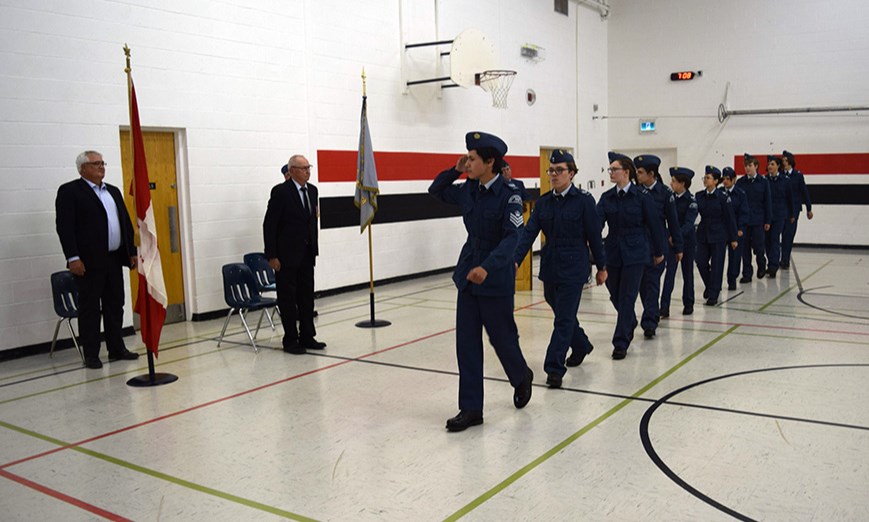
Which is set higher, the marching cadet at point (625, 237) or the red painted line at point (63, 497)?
the marching cadet at point (625, 237)

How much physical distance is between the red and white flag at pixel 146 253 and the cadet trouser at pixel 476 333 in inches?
110

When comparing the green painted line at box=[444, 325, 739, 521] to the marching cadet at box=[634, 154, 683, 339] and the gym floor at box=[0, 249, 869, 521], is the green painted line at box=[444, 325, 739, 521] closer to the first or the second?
the gym floor at box=[0, 249, 869, 521]

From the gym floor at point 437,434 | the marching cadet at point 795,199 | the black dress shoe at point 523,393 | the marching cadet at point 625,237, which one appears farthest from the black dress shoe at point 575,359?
the marching cadet at point 795,199

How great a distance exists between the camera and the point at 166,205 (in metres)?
8.38

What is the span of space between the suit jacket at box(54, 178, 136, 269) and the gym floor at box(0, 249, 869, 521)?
1.05 m

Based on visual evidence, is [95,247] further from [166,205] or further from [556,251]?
[556,251]

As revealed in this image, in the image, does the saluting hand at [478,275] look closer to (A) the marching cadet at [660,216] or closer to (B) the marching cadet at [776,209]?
(A) the marching cadet at [660,216]

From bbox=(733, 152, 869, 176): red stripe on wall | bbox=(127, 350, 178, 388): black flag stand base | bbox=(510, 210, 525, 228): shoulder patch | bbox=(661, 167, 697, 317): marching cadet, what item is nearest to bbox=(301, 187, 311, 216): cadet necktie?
bbox=(127, 350, 178, 388): black flag stand base

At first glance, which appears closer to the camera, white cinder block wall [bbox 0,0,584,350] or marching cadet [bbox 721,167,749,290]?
white cinder block wall [bbox 0,0,584,350]

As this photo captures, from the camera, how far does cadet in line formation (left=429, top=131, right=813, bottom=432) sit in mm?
4375

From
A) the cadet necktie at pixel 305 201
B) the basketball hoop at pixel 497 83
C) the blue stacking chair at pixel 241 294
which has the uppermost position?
the basketball hoop at pixel 497 83

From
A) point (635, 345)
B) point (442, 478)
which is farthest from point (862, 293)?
point (442, 478)

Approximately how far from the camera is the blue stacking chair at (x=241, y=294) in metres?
7.03

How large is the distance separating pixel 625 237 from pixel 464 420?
2488mm
